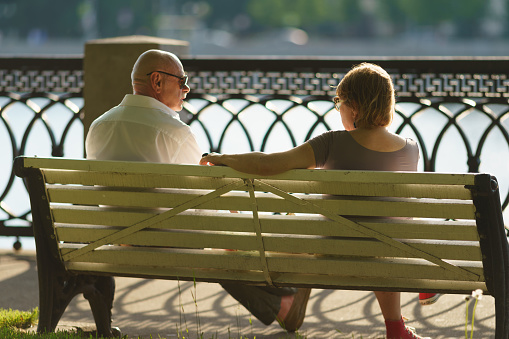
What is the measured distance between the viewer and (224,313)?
14.8 feet

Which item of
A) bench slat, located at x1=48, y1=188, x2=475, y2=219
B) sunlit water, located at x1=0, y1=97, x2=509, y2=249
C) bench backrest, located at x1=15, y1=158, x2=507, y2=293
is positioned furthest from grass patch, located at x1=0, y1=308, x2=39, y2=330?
bench slat, located at x1=48, y1=188, x2=475, y2=219

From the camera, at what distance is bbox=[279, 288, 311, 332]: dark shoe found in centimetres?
388

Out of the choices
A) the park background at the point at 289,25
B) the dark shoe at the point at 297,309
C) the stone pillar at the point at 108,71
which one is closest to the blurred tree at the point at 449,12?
the park background at the point at 289,25

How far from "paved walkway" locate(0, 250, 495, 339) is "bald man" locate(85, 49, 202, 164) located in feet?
2.55

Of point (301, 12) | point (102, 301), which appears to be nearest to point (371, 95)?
point (102, 301)

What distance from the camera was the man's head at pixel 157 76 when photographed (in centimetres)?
379

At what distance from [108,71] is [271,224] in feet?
10.3

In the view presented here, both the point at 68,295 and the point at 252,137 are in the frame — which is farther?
the point at 252,137

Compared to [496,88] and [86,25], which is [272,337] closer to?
[496,88]

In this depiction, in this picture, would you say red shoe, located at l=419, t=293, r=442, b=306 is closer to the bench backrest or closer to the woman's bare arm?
the bench backrest

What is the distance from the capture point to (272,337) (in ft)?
13.1

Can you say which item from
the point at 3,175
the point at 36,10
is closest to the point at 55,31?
the point at 36,10

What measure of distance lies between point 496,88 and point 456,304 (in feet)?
5.61

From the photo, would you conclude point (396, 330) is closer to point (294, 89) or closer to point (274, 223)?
point (274, 223)
